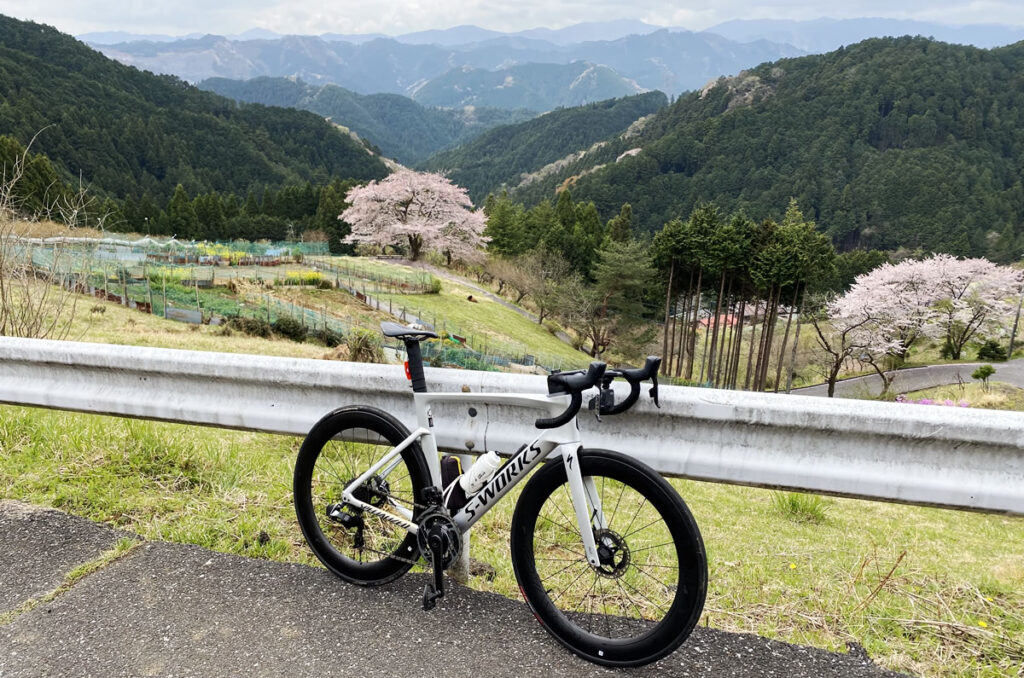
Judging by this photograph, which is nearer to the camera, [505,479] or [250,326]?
[505,479]

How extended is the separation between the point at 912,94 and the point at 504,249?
4278 inches

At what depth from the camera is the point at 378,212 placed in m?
46.3

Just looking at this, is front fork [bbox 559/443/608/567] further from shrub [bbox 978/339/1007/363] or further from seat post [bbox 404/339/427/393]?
shrub [bbox 978/339/1007/363]

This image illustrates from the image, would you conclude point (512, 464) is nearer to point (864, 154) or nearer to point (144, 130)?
point (144, 130)

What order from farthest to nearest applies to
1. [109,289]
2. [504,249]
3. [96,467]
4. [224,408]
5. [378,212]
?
1. [504,249]
2. [378,212]
3. [109,289]
4. [96,467]
5. [224,408]

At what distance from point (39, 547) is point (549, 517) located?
2.12 meters

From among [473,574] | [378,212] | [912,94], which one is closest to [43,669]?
[473,574]

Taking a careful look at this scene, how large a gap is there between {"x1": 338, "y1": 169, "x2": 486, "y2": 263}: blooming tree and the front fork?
Result: 1715 inches

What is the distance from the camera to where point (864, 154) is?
11219 centimetres

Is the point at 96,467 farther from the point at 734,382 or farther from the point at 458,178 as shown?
the point at 458,178

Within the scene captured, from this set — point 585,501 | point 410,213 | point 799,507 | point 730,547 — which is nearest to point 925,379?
point 410,213

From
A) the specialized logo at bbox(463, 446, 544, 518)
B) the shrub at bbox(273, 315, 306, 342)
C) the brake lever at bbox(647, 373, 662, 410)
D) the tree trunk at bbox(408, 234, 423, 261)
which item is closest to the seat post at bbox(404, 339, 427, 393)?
the specialized logo at bbox(463, 446, 544, 518)

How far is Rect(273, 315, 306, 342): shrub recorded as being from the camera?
2000 cm

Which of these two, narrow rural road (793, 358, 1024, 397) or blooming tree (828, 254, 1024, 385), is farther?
blooming tree (828, 254, 1024, 385)
